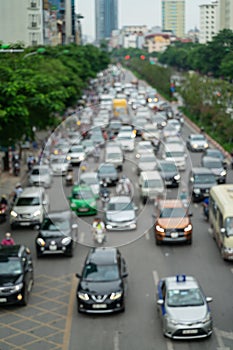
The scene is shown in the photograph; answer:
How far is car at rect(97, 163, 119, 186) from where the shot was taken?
19.7 m

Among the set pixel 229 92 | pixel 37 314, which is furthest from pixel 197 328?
pixel 229 92

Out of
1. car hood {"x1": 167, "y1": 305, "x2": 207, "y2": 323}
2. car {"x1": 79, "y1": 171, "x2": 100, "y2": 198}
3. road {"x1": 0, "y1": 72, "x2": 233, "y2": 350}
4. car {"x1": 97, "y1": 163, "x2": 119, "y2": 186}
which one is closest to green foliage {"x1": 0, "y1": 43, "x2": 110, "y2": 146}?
road {"x1": 0, "y1": 72, "x2": 233, "y2": 350}

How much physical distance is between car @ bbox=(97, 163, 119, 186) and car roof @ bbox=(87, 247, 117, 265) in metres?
1.97

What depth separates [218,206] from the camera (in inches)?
923

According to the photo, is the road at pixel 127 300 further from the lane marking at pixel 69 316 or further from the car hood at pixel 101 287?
the car hood at pixel 101 287

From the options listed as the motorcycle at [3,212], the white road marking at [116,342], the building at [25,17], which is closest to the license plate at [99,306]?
the white road marking at [116,342]

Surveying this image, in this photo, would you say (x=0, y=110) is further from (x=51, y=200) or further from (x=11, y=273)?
(x=11, y=273)

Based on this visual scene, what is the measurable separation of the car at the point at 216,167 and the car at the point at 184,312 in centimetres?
1884

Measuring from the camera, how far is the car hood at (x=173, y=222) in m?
23.9

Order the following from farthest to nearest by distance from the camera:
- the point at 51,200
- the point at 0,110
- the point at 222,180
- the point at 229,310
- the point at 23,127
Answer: the point at 222,180, the point at 23,127, the point at 0,110, the point at 51,200, the point at 229,310

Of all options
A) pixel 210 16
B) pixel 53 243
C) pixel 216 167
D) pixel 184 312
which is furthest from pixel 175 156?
pixel 210 16

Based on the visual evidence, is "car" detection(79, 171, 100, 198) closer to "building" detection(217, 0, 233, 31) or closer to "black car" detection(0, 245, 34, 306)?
"black car" detection(0, 245, 34, 306)

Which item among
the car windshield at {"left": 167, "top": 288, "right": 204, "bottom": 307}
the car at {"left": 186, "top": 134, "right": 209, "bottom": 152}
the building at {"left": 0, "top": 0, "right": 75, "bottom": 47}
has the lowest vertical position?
the car at {"left": 186, "top": 134, "right": 209, "bottom": 152}

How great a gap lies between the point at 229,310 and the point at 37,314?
17.0 ft
